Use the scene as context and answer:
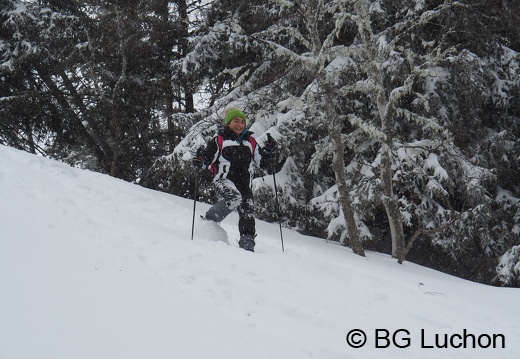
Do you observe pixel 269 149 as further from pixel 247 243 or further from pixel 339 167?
pixel 339 167

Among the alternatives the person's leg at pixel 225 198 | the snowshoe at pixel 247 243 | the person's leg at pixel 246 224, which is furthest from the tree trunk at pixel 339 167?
the snowshoe at pixel 247 243

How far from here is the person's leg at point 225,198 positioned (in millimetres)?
6051

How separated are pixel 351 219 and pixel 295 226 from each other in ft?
15.4

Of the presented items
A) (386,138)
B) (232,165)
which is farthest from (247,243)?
(386,138)

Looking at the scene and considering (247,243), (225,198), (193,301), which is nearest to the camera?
(193,301)

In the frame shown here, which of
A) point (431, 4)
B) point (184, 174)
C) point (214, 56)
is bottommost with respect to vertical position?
point (184, 174)

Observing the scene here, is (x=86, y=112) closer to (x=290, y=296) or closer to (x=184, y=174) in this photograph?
(x=184, y=174)

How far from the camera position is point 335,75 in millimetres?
9508

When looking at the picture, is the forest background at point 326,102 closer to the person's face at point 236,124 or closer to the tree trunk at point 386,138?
the tree trunk at point 386,138

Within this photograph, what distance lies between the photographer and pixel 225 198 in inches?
241

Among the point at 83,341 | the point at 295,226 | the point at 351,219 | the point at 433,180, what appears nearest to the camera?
the point at 83,341

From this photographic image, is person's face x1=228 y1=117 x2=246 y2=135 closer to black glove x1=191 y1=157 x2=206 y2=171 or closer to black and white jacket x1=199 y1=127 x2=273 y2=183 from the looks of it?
black and white jacket x1=199 y1=127 x2=273 y2=183

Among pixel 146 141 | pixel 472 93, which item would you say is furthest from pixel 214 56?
pixel 472 93

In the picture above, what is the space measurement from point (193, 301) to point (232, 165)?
277 cm
